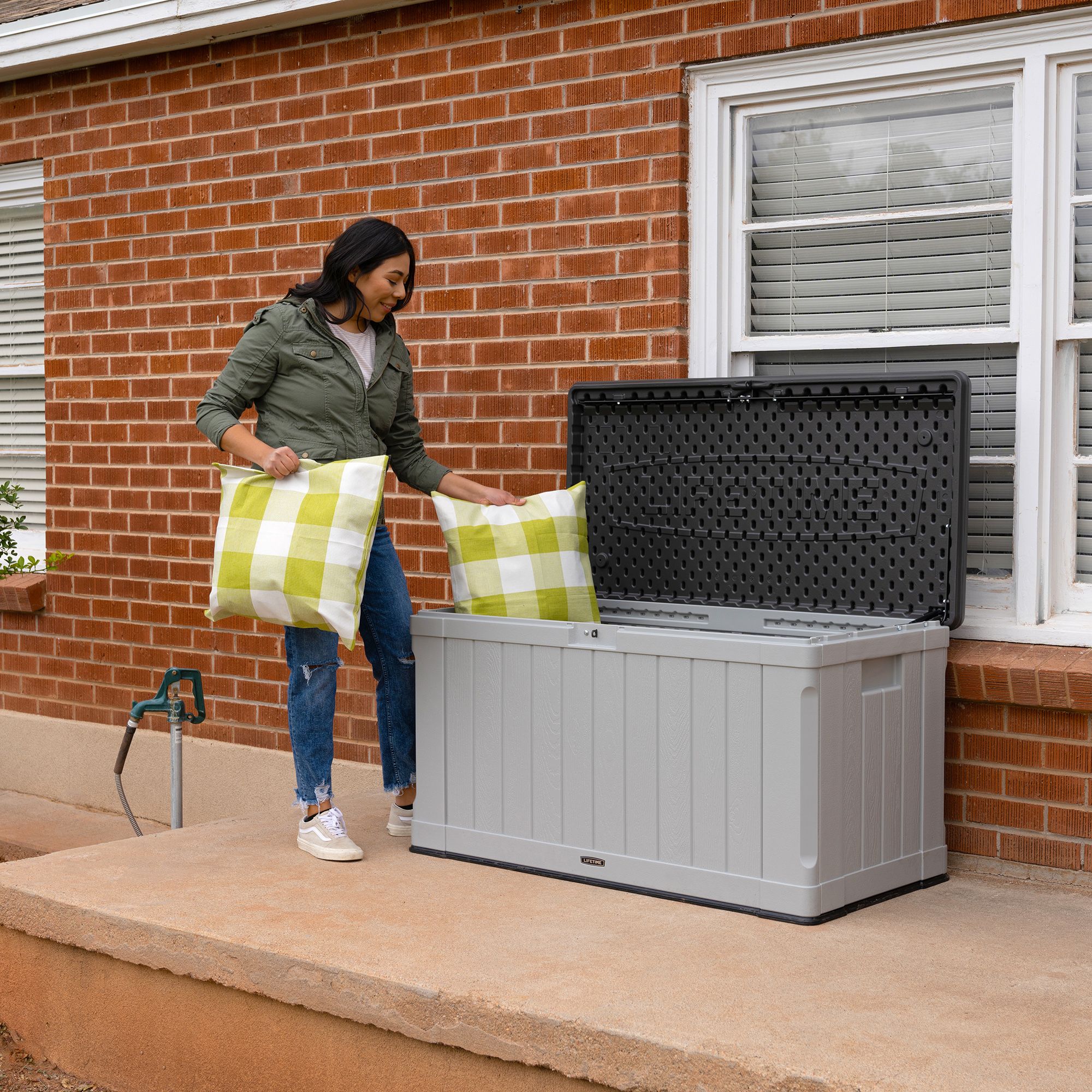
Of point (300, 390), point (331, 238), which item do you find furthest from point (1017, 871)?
point (331, 238)

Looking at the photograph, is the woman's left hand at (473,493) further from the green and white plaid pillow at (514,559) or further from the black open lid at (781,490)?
the black open lid at (781,490)

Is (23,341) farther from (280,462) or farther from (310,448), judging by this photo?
(280,462)

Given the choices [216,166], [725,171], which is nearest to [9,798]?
[216,166]

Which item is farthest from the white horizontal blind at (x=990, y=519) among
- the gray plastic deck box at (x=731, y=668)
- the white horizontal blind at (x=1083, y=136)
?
the white horizontal blind at (x=1083, y=136)

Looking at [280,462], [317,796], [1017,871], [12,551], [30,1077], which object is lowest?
[30,1077]

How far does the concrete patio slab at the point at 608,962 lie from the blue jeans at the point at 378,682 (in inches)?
10.2

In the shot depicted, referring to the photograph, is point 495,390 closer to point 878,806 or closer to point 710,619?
point 710,619

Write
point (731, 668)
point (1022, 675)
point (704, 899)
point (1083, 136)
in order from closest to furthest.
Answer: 1. point (731, 668)
2. point (704, 899)
3. point (1022, 675)
4. point (1083, 136)

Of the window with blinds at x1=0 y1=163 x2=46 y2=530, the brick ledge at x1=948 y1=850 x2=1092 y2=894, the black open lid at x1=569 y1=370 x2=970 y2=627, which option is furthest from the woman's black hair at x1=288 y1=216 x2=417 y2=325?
the window with blinds at x1=0 y1=163 x2=46 y2=530

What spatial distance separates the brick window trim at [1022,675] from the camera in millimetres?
3883

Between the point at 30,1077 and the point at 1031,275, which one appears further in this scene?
the point at 1031,275

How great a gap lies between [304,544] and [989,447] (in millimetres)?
1978

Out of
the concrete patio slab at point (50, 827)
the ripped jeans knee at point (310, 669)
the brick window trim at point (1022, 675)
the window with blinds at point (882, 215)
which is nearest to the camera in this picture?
the brick window trim at point (1022, 675)

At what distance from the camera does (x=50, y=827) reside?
6023mm
